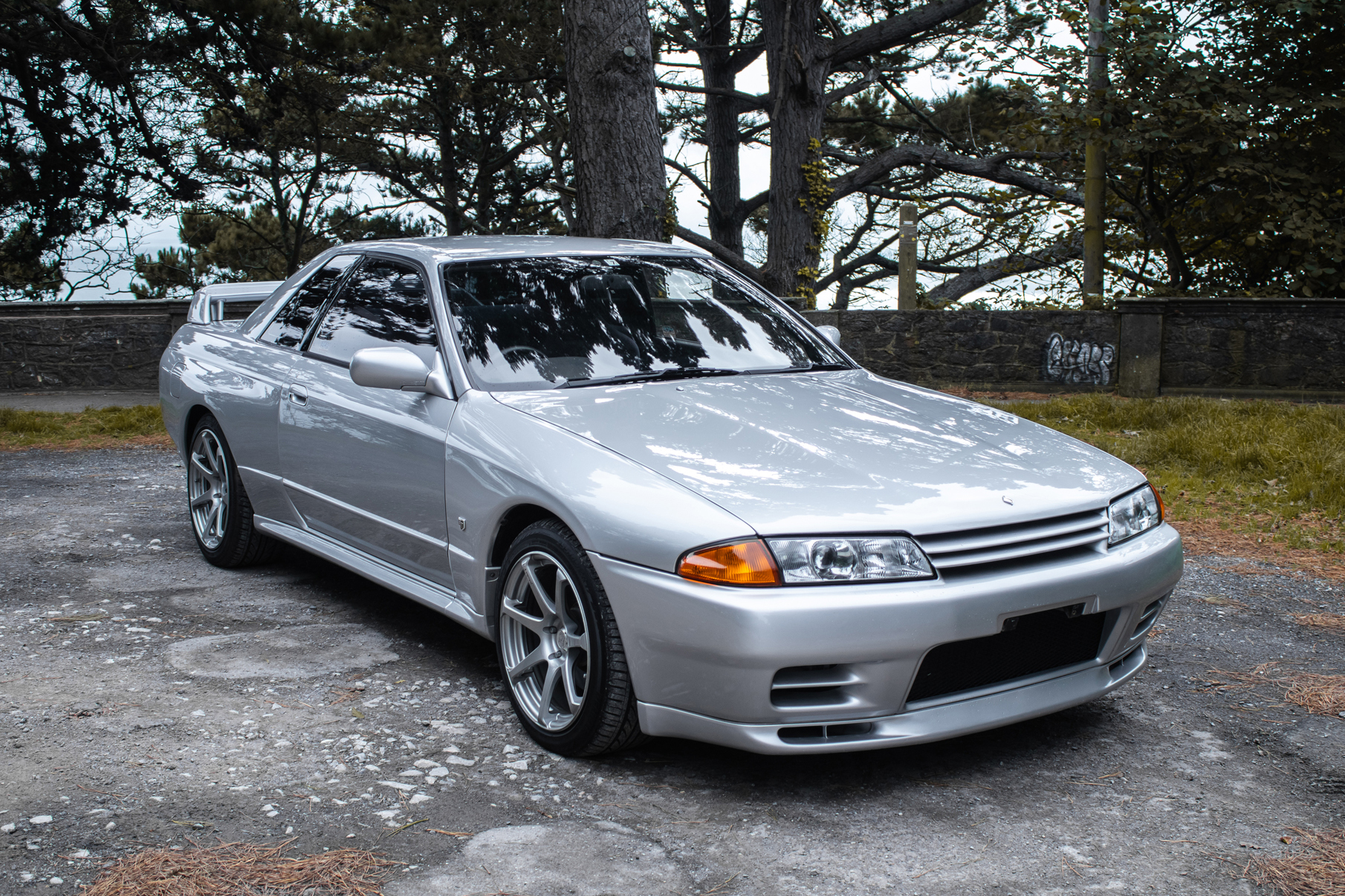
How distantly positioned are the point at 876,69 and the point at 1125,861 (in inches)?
842

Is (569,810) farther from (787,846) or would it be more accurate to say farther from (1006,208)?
(1006,208)

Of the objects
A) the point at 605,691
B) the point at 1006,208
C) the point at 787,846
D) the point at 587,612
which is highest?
the point at 1006,208

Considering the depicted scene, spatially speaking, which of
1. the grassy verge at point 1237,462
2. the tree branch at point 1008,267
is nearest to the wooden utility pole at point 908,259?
the tree branch at point 1008,267

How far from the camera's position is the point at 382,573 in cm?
448

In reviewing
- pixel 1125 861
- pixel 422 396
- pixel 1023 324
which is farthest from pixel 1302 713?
pixel 1023 324

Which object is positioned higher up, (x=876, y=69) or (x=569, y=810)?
(x=876, y=69)

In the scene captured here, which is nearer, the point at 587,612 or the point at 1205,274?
the point at 587,612

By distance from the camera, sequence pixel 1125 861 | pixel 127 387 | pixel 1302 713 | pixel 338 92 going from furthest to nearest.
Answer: pixel 338 92
pixel 127 387
pixel 1302 713
pixel 1125 861

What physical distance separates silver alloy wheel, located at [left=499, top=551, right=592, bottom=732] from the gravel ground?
0.16m

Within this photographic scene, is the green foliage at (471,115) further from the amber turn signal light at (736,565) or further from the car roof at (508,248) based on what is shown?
the amber turn signal light at (736,565)

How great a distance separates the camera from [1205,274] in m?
15.1

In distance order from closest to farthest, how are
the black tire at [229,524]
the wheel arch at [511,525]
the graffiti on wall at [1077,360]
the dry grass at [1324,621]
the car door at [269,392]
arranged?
the wheel arch at [511,525]
the dry grass at [1324,621]
the car door at [269,392]
the black tire at [229,524]
the graffiti on wall at [1077,360]

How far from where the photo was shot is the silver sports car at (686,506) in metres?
3.08

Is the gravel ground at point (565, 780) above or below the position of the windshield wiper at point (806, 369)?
below
